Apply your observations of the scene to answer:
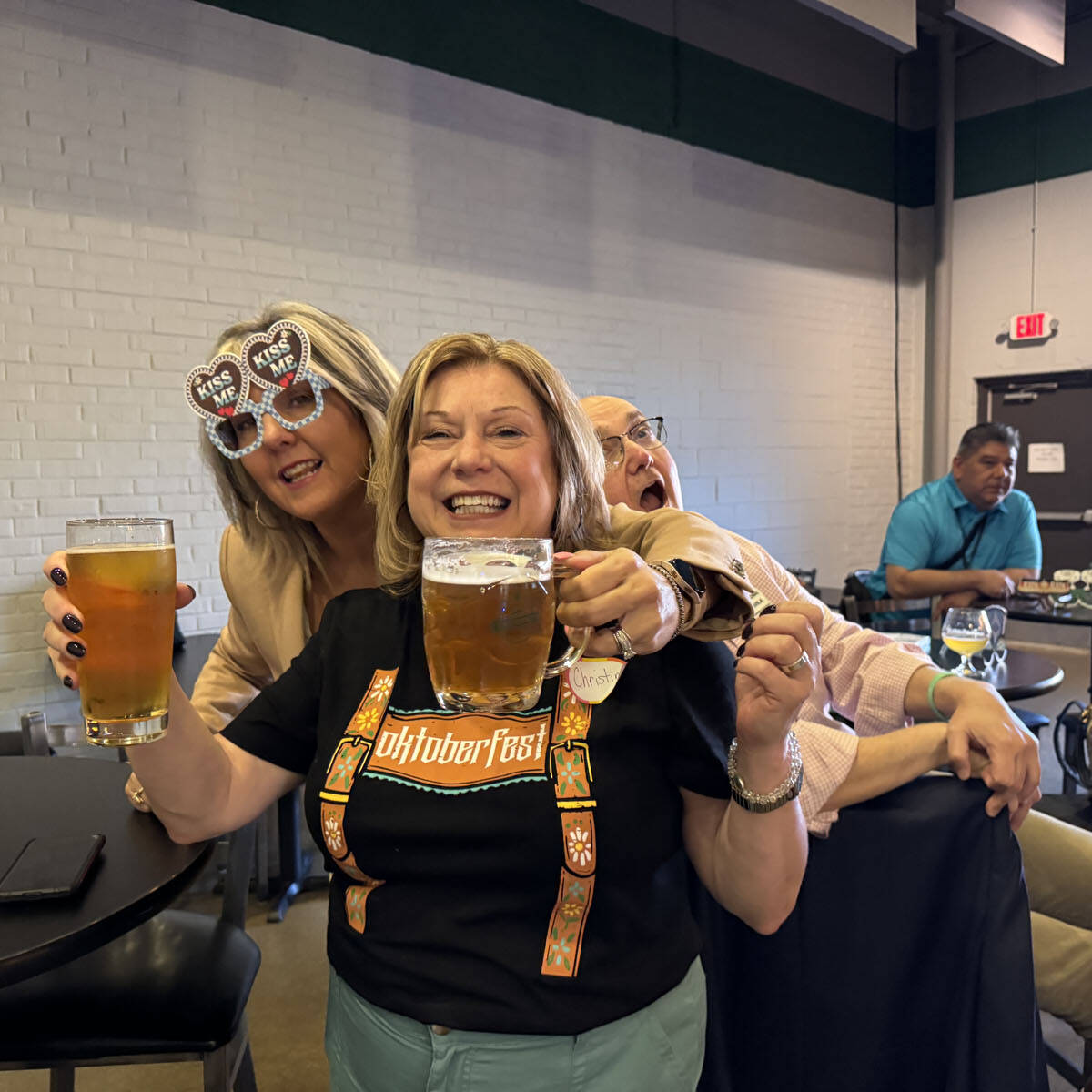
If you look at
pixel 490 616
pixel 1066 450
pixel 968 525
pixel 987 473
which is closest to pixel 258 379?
pixel 490 616

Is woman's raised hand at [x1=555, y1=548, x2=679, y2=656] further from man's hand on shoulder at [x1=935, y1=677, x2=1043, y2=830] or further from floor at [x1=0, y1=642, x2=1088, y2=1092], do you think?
floor at [x1=0, y1=642, x2=1088, y2=1092]

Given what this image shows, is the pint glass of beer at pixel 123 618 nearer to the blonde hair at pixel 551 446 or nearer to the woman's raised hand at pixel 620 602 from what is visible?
the blonde hair at pixel 551 446

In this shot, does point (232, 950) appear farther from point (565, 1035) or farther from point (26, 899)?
point (565, 1035)

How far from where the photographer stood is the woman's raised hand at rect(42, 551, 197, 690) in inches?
38.3

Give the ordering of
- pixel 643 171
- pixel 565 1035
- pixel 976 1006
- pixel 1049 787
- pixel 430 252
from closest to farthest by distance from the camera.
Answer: pixel 565 1035
pixel 976 1006
pixel 1049 787
pixel 430 252
pixel 643 171

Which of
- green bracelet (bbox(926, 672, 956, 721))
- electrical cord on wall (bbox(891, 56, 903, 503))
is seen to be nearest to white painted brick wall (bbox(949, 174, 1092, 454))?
electrical cord on wall (bbox(891, 56, 903, 503))

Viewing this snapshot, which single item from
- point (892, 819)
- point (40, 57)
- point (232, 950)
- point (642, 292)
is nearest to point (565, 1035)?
point (892, 819)

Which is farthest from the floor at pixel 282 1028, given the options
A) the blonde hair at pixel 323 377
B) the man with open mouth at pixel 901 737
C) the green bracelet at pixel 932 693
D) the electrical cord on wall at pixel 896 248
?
the electrical cord on wall at pixel 896 248

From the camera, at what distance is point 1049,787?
12.9 ft

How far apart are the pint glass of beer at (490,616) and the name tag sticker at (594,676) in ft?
0.08

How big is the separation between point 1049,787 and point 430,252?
14.0ft

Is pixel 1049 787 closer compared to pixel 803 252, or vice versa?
pixel 1049 787

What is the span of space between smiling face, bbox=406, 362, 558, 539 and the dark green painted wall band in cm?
446

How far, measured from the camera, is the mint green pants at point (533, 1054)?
1037 mm
